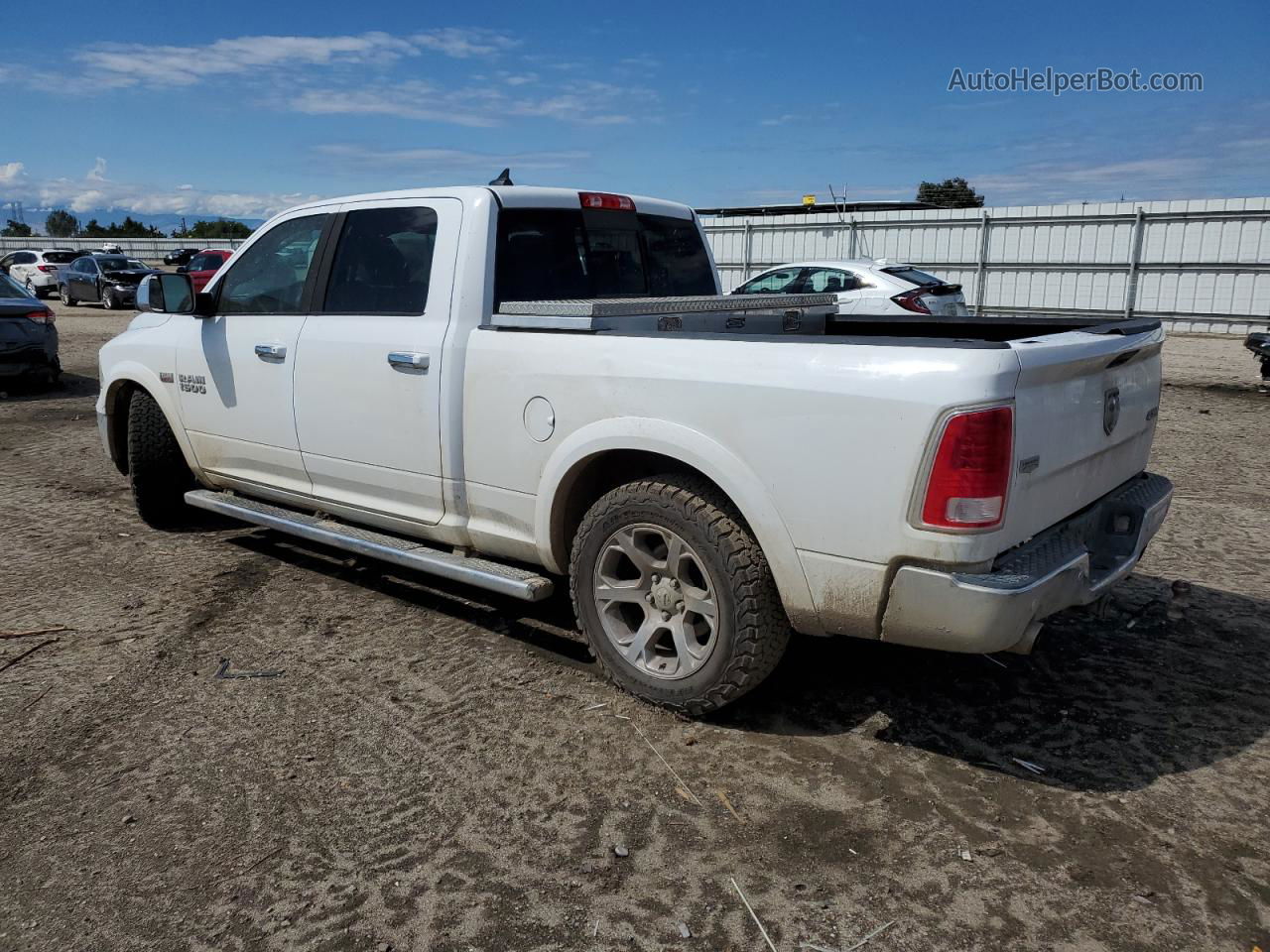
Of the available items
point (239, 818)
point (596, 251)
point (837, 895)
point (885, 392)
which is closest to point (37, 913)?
point (239, 818)

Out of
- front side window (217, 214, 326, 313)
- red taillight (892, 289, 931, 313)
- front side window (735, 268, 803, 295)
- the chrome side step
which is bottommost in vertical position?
the chrome side step

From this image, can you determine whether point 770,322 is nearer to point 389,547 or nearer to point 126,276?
point 389,547

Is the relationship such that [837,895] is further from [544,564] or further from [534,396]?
[534,396]

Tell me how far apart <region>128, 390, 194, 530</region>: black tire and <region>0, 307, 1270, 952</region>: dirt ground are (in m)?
0.99

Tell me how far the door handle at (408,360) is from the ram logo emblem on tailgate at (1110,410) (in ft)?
8.66

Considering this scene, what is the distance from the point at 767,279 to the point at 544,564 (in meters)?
11.4

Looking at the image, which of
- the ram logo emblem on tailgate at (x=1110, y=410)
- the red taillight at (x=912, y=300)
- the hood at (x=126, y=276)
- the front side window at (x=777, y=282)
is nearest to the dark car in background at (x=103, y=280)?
the hood at (x=126, y=276)

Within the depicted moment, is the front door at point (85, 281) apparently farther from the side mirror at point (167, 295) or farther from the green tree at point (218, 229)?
the green tree at point (218, 229)

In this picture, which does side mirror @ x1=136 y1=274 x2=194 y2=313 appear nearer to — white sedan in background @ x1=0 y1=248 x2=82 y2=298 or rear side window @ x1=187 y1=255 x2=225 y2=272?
rear side window @ x1=187 y1=255 x2=225 y2=272

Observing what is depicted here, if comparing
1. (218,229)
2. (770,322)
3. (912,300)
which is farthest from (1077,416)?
(218,229)

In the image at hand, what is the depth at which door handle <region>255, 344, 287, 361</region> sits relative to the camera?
4871mm

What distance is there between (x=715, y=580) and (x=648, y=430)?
0.58 m

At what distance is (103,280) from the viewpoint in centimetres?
2667

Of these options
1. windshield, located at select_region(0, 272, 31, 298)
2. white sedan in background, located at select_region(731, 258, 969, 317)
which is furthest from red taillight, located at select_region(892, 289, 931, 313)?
windshield, located at select_region(0, 272, 31, 298)
